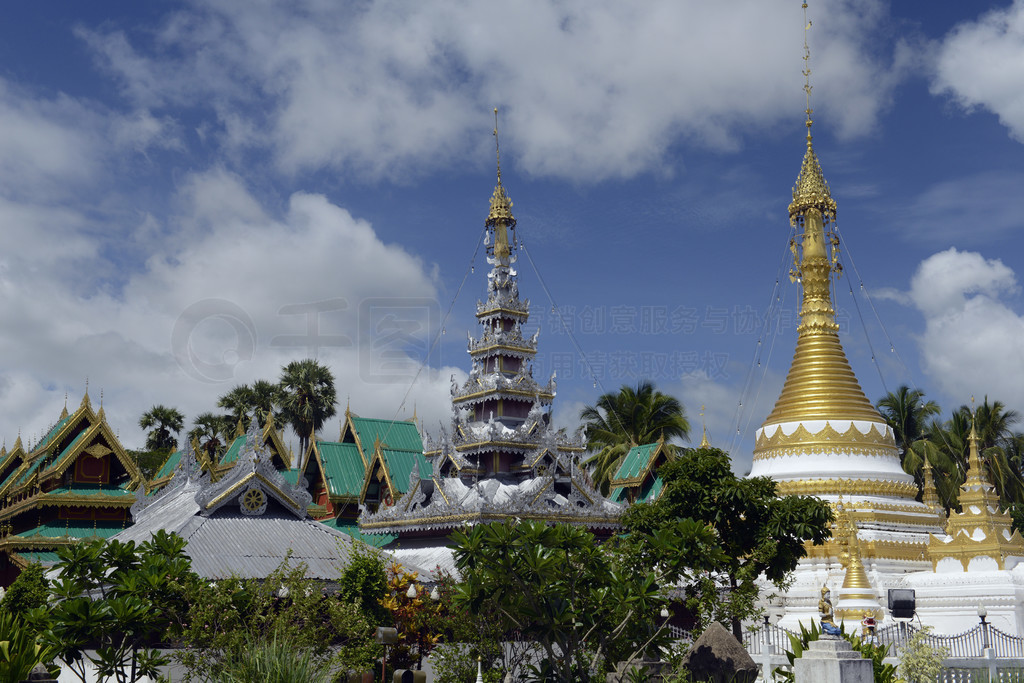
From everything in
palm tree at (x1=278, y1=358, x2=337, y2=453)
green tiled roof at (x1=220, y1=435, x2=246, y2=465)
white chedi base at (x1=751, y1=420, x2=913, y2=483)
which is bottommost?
white chedi base at (x1=751, y1=420, x2=913, y2=483)

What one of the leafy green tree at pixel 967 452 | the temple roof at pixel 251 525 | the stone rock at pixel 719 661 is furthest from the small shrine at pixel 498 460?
the leafy green tree at pixel 967 452

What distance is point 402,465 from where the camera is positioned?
38188 mm

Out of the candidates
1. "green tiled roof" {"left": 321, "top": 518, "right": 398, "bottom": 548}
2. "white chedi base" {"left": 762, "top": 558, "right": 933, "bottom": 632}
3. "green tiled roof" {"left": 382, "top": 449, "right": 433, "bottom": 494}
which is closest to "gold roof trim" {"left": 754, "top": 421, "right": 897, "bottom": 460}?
"white chedi base" {"left": 762, "top": 558, "right": 933, "bottom": 632}

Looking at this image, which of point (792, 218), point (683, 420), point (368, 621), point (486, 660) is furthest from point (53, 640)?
point (683, 420)

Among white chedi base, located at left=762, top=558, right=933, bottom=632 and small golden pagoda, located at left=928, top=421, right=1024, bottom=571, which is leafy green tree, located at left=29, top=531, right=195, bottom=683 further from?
small golden pagoda, located at left=928, top=421, right=1024, bottom=571

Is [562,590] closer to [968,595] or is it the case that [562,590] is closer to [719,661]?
[719,661]

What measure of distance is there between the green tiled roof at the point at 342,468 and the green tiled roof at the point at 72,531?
25.9 ft

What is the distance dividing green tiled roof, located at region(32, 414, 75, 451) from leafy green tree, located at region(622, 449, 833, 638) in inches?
1014

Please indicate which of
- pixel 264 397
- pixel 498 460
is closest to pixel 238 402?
pixel 264 397

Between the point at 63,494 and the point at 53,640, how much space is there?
68.3 ft

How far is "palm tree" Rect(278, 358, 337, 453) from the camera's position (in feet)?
182

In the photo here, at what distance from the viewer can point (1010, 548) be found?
29156 mm

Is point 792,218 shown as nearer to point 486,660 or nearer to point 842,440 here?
point 842,440

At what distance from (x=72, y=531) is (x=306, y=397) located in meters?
20.6
